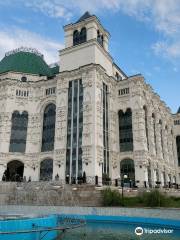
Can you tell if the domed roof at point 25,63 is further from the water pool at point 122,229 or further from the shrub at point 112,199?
the water pool at point 122,229

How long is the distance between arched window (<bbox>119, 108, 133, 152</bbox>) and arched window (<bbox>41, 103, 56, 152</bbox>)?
1429 centimetres

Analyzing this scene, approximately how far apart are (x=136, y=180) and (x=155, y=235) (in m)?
34.2

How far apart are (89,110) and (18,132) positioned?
16.8 meters

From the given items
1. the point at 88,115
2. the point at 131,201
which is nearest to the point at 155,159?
the point at 88,115

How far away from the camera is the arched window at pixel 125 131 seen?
57375 mm

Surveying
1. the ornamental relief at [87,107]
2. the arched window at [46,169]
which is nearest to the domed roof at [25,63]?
the ornamental relief at [87,107]

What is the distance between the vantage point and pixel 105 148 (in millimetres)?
54562

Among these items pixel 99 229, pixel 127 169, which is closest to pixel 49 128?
pixel 127 169

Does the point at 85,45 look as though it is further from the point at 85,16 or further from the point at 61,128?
the point at 61,128

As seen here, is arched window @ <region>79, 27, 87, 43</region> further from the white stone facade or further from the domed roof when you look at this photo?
the domed roof

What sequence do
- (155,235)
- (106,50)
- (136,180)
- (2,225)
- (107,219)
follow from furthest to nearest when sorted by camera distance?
(106,50)
(136,180)
(107,219)
(155,235)
(2,225)

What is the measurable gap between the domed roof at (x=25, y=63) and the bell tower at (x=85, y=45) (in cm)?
847

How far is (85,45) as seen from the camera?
202 ft

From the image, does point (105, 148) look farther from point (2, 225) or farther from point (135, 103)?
point (2, 225)
